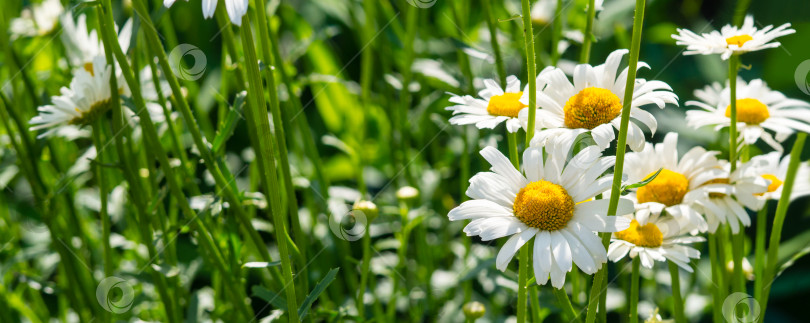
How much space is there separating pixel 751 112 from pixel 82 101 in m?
0.79

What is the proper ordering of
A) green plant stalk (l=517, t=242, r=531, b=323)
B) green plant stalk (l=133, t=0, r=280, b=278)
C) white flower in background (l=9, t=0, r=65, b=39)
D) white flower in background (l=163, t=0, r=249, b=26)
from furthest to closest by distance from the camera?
white flower in background (l=9, t=0, r=65, b=39), green plant stalk (l=133, t=0, r=280, b=278), green plant stalk (l=517, t=242, r=531, b=323), white flower in background (l=163, t=0, r=249, b=26)

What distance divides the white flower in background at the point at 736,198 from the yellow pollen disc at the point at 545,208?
0.56 ft

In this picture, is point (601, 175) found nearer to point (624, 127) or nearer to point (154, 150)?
point (624, 127)

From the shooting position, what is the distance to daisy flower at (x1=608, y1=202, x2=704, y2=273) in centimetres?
69

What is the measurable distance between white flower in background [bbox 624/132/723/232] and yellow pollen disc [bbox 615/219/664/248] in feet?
0.08

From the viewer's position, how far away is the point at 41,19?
128 centimetres

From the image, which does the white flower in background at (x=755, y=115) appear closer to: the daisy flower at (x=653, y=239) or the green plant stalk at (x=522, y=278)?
the daisy flower at (x=653, y=239)

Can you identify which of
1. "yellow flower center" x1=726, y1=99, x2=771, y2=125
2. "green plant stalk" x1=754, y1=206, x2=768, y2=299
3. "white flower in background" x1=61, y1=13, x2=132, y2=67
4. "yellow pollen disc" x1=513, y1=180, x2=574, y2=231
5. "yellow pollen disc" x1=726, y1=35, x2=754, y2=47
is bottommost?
"green plant stalk" x1=754, y1=206, x2=768, y2=299

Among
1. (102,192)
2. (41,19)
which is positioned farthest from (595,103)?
(41,19)

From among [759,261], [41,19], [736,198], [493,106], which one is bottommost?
[759,261]

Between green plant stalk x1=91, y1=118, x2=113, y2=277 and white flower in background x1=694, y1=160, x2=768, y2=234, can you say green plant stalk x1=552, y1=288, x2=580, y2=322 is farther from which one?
green plant stalk x1=91, y1=118, x2=113, y2=277

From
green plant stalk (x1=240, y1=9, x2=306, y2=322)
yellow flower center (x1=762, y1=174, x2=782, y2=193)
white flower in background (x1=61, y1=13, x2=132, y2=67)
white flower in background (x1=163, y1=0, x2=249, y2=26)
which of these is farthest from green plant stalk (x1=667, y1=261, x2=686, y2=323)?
white flower in background (x1=61, y1=13, x2=132, y2=67)

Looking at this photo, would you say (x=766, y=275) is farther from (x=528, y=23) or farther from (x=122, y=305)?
(x=122, y=305)

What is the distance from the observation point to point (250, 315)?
2.79 feet
